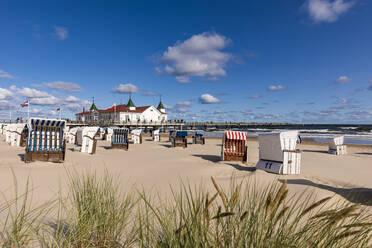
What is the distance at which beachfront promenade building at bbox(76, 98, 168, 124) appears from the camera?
243 ft

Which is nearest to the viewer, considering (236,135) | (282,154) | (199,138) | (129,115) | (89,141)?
(282,154)

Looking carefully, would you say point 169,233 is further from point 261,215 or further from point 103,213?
point 103,213

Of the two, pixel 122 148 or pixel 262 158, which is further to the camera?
→ pixel 122 148

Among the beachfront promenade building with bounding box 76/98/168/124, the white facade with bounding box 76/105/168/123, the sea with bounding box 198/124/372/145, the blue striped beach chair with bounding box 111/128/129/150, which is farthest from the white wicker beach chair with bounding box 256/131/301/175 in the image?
the white facade with bounding box 76/105/168/123

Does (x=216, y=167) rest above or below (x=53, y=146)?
below

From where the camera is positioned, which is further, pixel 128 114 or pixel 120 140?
pixel 128 114

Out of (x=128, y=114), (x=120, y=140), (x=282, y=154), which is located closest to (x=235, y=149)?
(x=282, y=154)

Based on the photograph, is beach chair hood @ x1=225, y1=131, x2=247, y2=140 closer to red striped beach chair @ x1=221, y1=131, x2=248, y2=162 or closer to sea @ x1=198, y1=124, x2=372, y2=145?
red striped beach chair @ x1=221, y1=131, x2=248, y2=162

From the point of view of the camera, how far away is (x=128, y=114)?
7506 cm

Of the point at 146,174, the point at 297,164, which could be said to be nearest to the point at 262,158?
the point at 297,164

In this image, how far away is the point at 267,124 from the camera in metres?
124

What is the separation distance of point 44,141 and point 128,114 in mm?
66406

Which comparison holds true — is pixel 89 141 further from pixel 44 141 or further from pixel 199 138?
pixel 199 138

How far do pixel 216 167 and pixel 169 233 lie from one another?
807 cm
